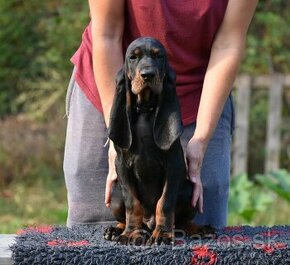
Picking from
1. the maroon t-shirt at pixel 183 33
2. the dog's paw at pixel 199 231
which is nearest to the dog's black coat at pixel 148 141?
the dog's paw at pixel 199 231

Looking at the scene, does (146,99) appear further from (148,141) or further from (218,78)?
(218,78)

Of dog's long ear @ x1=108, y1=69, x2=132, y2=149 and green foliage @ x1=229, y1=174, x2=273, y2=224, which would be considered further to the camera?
green foliage @ x1=229, y1=174, x2=273, y2=224

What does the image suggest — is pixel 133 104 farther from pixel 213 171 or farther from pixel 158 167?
pixel 213 171

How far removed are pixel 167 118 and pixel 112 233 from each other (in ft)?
1.38

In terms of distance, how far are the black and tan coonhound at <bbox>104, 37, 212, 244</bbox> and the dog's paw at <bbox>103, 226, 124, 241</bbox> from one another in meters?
0.01

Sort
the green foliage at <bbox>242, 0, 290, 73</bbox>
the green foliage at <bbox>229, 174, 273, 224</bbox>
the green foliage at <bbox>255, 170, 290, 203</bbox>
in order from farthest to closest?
the green foliage at <bbox>242, 0, 290, 73</bbox> → the green foliage at <bbox>255, 170, 290, 203</bbox> → the green foliage at <bbox>229, 174, 273, 224</bbox>

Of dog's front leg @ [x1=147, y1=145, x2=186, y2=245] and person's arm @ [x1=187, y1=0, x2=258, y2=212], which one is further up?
person's arm @ [x1=187, y1=0, x2=258, y2=212]

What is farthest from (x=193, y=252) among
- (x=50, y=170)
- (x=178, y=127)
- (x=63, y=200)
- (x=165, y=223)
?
(x=50, y=170)

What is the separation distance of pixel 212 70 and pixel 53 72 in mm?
6778

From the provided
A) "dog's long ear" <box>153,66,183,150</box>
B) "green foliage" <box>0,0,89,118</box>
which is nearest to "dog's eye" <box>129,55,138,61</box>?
"dog's long ear" <box>153,66,183,150</box>

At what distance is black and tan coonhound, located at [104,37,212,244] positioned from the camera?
2.67 m

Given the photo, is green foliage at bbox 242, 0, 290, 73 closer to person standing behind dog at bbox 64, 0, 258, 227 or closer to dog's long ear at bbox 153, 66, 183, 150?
person standing behind dog at bbox 64, 0, 258, 227

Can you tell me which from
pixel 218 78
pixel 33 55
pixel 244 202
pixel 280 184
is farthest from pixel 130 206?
pixel 33 55

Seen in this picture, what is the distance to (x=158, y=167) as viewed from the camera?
2.74 m
